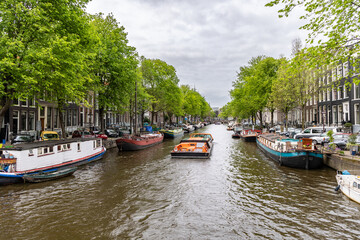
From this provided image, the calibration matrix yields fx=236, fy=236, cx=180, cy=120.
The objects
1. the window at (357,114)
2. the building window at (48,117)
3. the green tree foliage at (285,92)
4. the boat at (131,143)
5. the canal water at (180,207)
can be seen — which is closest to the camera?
the canal water at (180,207)

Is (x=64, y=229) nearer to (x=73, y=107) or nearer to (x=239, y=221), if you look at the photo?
(x=239, y=221)

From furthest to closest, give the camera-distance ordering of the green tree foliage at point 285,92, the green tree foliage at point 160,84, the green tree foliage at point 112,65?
1. the green tree foliage at point 160,84
2. the green tree foliage at point 285,92
3. the green tree foliage at point 112,65

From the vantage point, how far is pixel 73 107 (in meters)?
41.3

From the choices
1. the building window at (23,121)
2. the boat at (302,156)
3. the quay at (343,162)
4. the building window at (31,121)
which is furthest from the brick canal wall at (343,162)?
the building window at (31,121)

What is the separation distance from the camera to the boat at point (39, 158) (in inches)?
529

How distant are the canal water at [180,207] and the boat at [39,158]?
Answer: 93 centimetres

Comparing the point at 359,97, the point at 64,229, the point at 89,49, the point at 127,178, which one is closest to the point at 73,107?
the point at 89,49

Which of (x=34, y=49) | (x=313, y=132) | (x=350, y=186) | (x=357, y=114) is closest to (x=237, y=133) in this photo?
(x=357, y=114)

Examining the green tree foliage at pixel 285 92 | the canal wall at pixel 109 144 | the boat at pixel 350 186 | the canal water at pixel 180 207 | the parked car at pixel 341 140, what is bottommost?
the canal water at pixel 180 207

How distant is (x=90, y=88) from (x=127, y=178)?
13351mm

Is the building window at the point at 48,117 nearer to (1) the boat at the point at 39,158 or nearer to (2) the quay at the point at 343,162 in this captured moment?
(1) the boat at the point at 39,158

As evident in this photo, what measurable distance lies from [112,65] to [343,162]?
2340 cm

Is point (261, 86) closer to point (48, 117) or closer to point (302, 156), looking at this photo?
point (302, 156)

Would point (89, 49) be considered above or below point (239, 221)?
above
